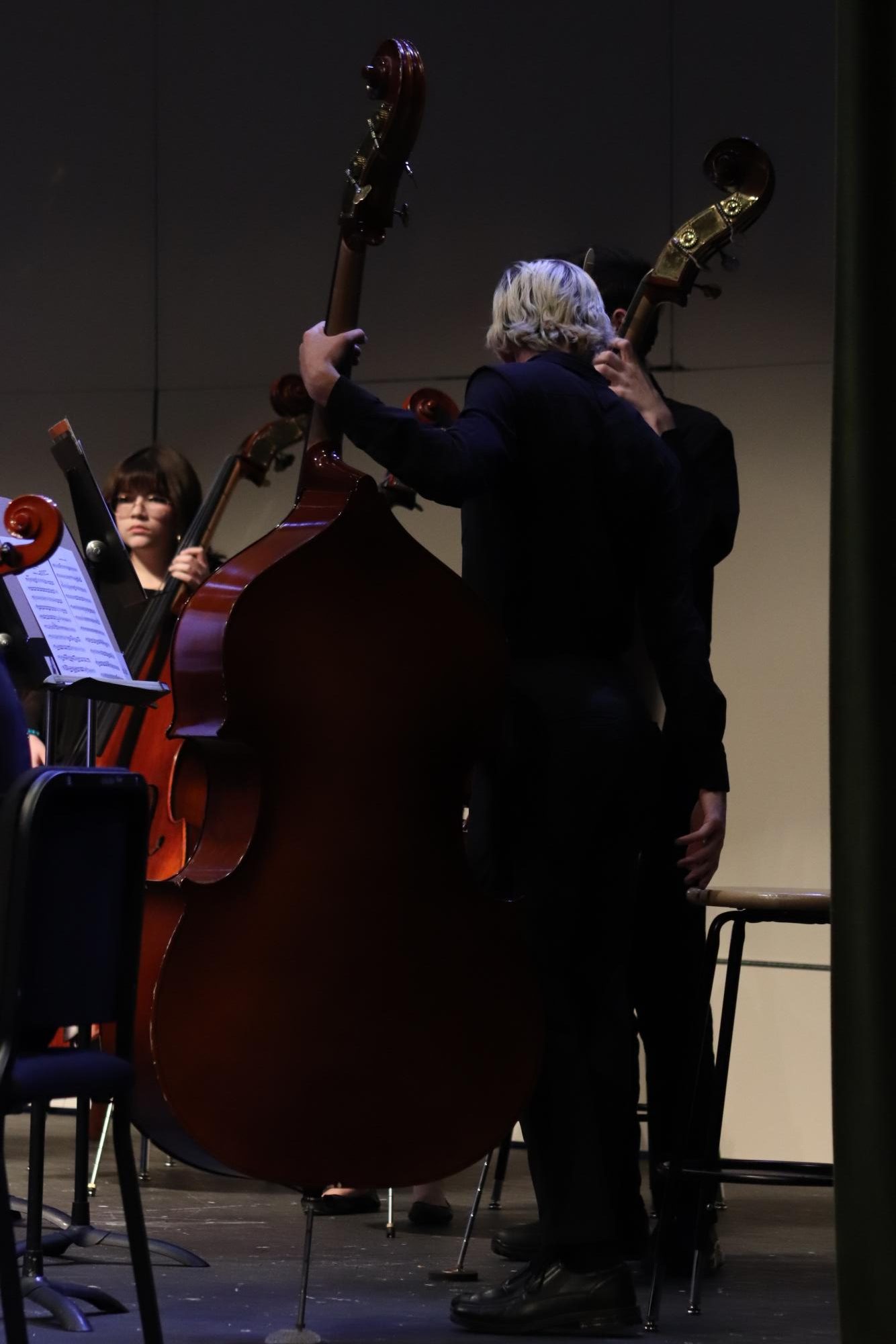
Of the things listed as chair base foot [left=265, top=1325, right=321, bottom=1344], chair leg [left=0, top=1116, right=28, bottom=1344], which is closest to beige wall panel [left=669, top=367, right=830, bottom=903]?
chair base foot [left=265, top=1325, right=321, bottom=1344]

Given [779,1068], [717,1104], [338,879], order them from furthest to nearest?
[779,1068] < [717,1104] < [338,879]

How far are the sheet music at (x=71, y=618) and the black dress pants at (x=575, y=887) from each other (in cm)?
64

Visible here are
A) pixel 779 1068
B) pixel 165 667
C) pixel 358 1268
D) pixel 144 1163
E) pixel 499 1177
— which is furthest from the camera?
pixel 779 1068

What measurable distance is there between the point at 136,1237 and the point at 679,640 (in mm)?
1174

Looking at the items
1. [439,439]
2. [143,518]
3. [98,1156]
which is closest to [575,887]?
[439,439]

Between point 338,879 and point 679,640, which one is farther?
point 679,640

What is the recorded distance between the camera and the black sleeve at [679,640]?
2.69m

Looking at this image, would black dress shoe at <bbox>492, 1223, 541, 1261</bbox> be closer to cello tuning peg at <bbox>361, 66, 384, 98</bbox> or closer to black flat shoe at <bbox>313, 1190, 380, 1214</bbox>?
black flat shoe at <bbox>313, 1190, 380, 1214</bbox>

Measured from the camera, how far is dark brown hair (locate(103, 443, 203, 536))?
165 inches

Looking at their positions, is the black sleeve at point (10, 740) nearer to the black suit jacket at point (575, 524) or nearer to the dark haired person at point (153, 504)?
the black suit jacket at point (575, 524)

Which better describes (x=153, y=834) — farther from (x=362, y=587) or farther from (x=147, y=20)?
(x=147, y=20)

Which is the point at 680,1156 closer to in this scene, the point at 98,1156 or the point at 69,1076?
the point at 69,1076

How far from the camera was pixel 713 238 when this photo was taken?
2.92 m

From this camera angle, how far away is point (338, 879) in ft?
7.61
